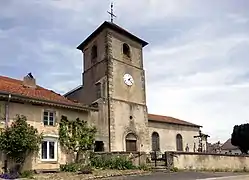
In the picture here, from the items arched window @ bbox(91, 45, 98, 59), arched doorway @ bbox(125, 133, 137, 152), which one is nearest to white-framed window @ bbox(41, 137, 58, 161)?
arched doorway @ bbox(125, 133, 137, 152)

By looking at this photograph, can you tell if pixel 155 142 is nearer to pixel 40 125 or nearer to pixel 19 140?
pixel 40 125

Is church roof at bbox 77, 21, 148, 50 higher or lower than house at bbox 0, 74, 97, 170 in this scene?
higher

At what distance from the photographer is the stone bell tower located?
29938mm

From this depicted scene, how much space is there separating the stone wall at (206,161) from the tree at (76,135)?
234 inches

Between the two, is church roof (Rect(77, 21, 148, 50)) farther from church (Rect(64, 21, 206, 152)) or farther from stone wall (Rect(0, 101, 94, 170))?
stone wall (Rect(0, 101, 94, 170))

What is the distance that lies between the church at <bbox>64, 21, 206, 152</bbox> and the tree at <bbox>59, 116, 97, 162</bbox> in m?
2.04

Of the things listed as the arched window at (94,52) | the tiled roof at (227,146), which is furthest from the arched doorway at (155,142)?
the tiled roof at (227,146)

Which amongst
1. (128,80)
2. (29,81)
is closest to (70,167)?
(29,81)

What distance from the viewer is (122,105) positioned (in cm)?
3123

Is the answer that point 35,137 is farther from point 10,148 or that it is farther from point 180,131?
point 180,131

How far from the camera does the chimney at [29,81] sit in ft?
86.7

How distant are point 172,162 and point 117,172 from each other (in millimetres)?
4621

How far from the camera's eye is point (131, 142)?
31438 millimetres

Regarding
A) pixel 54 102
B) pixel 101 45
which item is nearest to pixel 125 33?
pixel 101 45
